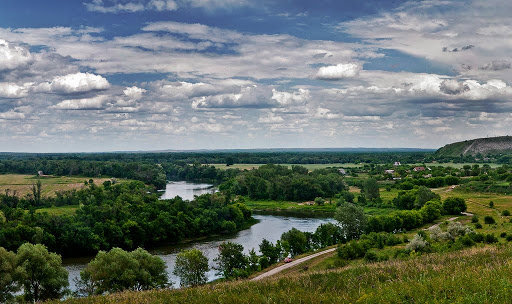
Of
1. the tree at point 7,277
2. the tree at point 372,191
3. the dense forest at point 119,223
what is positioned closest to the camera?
the tree at point 7,277

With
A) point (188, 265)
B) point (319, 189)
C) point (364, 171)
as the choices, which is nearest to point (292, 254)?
point (188, 265)

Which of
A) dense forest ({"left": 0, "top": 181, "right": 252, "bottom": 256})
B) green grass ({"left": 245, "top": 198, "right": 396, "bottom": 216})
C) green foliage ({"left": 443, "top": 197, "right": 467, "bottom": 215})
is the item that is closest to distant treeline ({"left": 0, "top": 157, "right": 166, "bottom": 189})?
green grass ({"left": 245, "top": 198, "right": 396, "bottom": 216})

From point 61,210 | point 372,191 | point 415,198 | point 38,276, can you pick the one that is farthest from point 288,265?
point 372,191

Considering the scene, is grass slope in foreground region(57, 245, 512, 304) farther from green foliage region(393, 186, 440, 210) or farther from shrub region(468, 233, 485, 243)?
green foliage region(393, 186, 440, 210)

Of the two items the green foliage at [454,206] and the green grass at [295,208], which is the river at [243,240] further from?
the green foliage at [454,206]

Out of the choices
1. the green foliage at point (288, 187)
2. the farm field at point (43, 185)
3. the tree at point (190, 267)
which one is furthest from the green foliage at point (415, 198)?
the farm field at point (43, 185)

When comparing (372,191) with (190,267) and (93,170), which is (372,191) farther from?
(93,170)
